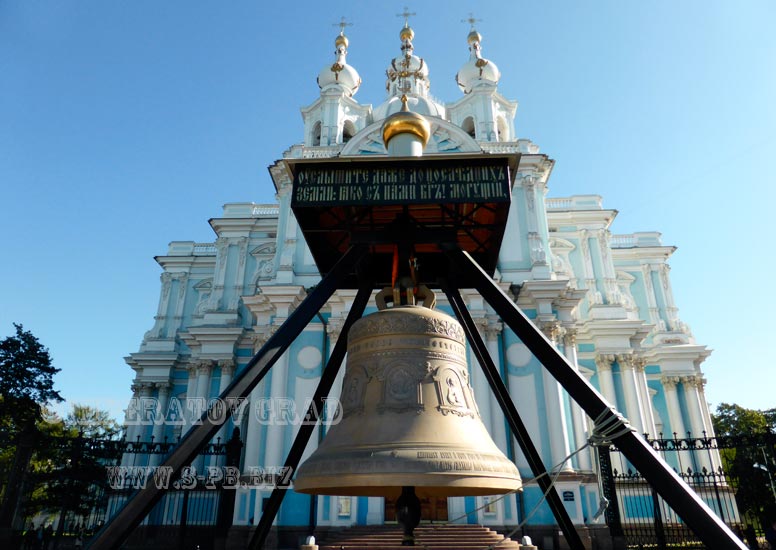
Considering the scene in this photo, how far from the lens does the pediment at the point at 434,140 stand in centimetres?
2050

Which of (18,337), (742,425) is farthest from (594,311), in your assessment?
(18,337)

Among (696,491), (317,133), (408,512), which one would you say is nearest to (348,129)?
(317,133)

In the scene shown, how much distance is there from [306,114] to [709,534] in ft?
80.2

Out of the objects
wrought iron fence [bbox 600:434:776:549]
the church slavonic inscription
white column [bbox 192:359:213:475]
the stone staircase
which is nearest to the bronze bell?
the church slavonic inscription

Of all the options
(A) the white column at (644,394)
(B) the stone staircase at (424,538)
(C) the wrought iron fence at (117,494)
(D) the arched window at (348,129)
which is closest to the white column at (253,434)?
(C) the wrought iron fence at (117,494)

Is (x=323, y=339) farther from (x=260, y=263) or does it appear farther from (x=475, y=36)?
(x=475, y=36)

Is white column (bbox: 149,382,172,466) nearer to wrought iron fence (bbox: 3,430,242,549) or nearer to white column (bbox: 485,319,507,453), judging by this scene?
wrought iron fence (bbox: 3,430,242,549)

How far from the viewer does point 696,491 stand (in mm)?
17594

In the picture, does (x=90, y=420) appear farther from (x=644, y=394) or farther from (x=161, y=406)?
(x=644, y=394)

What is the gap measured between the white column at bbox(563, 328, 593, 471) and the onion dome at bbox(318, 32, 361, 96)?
51.0ft

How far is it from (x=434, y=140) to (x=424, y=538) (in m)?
14.6

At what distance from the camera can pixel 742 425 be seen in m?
32.4

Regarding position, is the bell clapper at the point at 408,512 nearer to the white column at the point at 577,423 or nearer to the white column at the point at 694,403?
the white column at the point at 577,423

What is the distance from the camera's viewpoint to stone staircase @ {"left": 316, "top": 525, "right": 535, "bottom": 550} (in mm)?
12109
